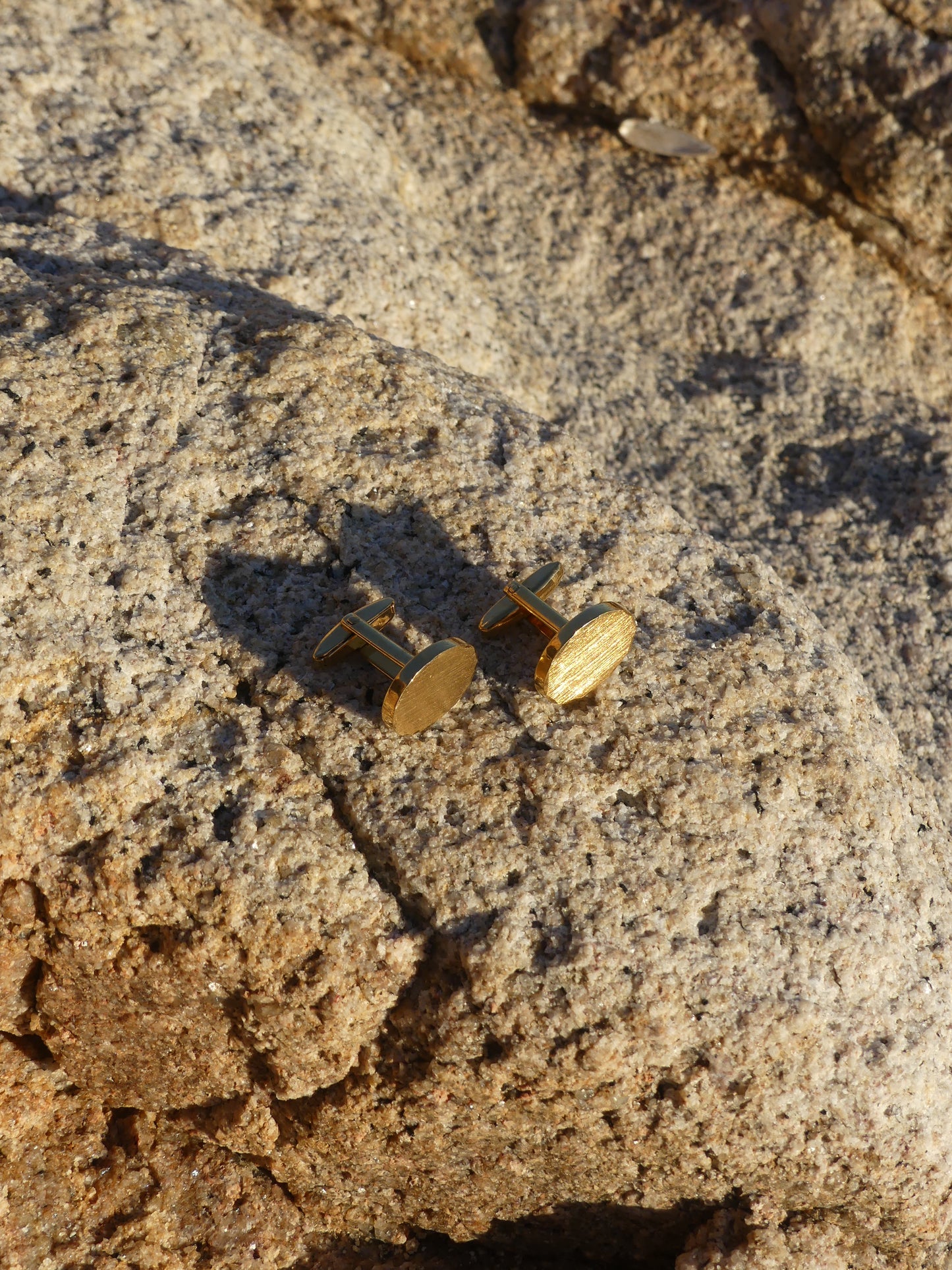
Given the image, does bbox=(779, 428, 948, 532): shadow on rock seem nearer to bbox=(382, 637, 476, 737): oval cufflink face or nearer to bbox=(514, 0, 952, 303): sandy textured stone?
bbox=(514, 0, 952, 303): sandy textured stone

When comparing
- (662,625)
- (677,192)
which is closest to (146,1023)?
(662,625)

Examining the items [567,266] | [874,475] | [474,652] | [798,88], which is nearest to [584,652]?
[474,652]

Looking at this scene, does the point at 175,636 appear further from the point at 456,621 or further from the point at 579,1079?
the point at 579,1079

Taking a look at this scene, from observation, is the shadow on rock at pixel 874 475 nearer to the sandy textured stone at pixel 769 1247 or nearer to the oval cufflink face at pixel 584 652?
the oval cufflink face at pixel 584 652

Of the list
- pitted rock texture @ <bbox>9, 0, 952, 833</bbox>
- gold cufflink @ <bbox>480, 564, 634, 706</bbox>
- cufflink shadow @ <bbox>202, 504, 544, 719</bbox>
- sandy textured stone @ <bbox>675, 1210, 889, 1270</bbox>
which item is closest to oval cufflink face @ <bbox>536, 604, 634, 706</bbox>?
gold cufflink @ <bbox>480, 564, 634, 706</bbox>

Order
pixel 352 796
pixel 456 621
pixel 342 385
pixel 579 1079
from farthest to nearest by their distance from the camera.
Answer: pixel 342 385
pixel 456 621
pixel 352 796
pixel 579 1079

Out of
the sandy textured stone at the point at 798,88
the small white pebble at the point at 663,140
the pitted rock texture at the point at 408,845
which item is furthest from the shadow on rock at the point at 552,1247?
the small white pebble at the point at 663,140

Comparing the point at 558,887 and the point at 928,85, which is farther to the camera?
the point at 928,85
